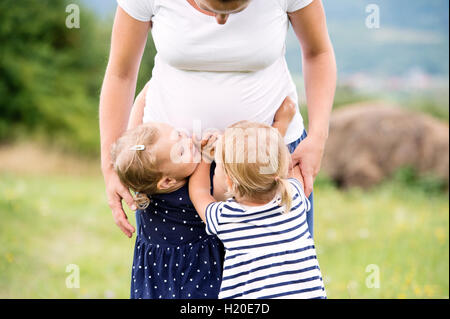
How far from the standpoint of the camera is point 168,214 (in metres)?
1.77

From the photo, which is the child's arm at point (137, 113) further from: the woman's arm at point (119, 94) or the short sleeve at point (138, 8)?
the short sleeve at point (138, 8)

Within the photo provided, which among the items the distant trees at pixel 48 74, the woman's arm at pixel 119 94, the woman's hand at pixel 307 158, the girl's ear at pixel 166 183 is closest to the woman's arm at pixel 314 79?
the woman's hand at pixel 307 158

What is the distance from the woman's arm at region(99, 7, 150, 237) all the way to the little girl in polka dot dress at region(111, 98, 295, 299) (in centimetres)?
6

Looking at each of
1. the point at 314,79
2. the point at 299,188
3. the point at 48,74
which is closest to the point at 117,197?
the point at 299,188

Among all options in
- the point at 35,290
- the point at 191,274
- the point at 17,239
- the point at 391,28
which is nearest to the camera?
the point at 191,274

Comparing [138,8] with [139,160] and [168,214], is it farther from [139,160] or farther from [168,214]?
[168,214]

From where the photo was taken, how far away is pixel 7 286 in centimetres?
373

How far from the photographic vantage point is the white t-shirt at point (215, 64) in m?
1.60

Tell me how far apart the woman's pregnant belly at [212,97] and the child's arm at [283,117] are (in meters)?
0.02

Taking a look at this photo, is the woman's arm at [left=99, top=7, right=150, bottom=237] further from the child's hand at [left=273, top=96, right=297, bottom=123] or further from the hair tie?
the child's hand at [left=273, top=96, right=297, bottom=123]

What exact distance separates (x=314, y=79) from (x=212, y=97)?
1.23ft
